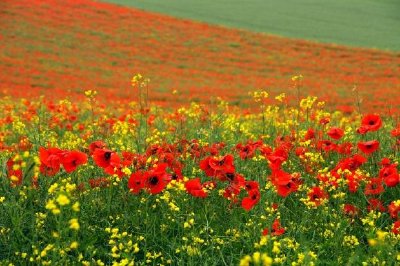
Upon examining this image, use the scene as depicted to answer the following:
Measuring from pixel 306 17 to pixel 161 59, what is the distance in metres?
13.6

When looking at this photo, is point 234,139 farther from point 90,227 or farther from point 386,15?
point 386,15

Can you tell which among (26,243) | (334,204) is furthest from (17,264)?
(334,204)

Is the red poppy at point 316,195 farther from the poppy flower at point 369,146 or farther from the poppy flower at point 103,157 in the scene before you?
the poppy flower at point 103,157

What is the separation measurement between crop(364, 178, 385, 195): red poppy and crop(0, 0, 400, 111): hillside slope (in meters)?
10.7

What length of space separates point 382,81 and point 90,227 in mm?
17288

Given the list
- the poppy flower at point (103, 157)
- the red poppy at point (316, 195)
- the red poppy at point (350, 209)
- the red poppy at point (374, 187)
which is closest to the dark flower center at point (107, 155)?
the poppy flower at point (103, 157)

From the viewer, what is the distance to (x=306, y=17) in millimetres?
33312

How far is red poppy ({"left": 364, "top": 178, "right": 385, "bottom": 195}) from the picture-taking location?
3393mm

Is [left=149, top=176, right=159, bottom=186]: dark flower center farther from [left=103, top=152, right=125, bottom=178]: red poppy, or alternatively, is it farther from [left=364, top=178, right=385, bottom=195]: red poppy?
[left=364, top=178, right=385, bottom=195]: red poppy

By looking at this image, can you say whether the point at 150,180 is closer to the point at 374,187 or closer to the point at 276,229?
the point at 276,229

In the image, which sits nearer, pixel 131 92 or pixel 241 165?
pixel 241 165

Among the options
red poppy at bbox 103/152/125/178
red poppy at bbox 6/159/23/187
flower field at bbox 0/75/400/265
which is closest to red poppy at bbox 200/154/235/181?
flower field at bbox 0/75/400/265

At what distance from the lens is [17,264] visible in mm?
2992

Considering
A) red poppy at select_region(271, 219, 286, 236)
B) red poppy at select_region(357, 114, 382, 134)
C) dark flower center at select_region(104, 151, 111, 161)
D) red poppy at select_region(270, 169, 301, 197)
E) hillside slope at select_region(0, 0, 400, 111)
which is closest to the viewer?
red poppy at select_region(271, 219, 286, 236)
